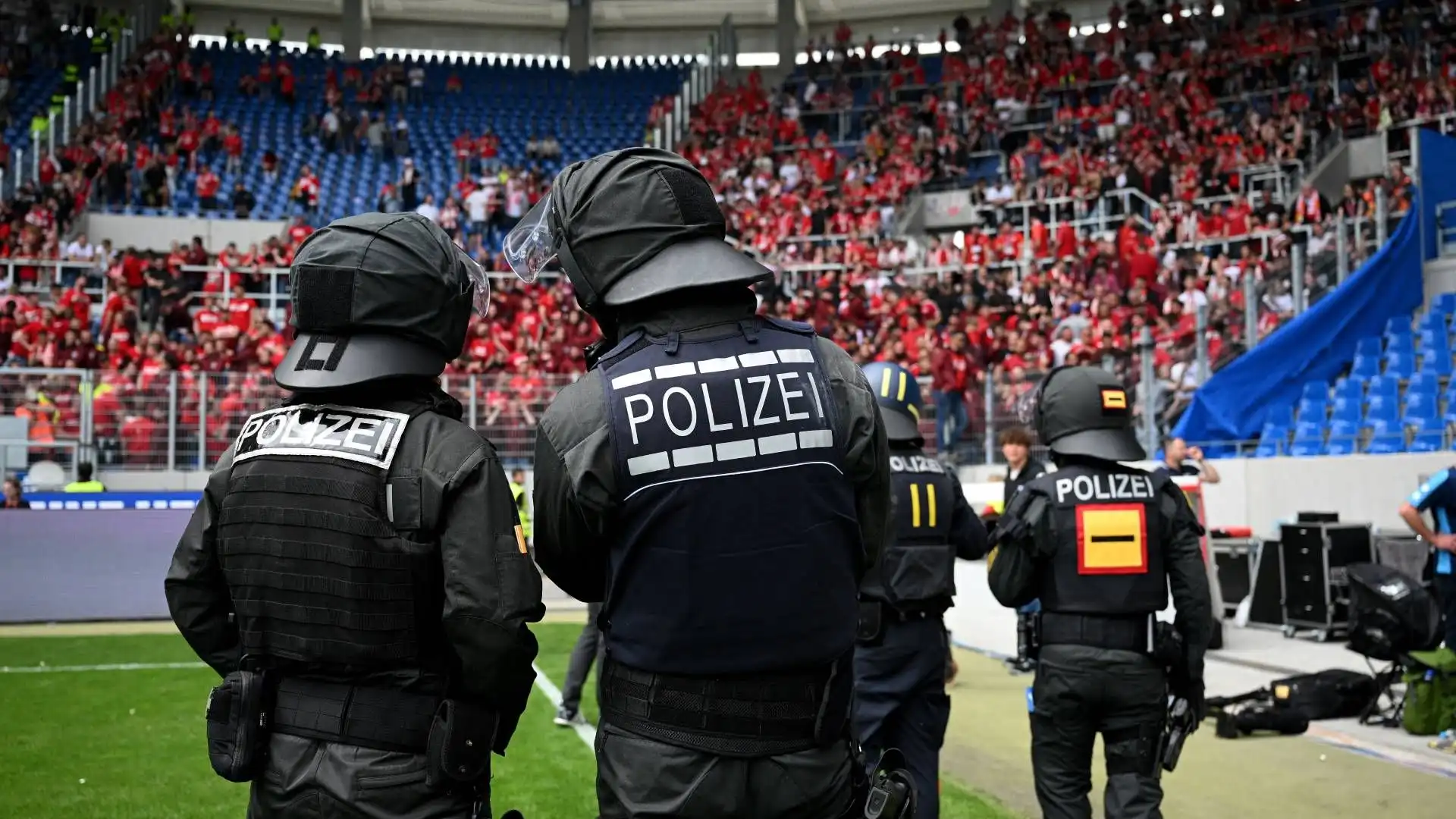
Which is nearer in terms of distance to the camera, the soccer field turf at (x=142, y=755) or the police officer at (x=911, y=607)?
the police officer at (x=911, y=607)

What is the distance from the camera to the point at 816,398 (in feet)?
9.37

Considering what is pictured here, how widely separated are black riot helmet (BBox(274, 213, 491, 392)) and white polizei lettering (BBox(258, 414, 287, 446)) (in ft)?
0.34

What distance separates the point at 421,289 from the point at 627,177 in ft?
2.15

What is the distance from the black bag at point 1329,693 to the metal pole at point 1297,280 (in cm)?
877

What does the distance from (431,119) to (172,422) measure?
63.3ft

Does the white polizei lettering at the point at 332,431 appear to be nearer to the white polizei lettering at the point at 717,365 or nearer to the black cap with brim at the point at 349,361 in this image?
the black cap with brim at the point at 349,361

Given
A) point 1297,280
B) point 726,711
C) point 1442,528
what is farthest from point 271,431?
point 1297,280

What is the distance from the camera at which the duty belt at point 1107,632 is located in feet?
16.1

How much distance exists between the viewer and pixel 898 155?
29938mm

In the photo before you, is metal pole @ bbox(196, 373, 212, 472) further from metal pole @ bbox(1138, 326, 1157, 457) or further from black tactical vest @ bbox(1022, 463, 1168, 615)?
black tactical vest @ bbox(1022, 463, 1168, 615)

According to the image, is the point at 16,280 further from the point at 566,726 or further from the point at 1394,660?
the point at 1394,660

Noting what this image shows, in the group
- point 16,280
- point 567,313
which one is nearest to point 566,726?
point 567,313

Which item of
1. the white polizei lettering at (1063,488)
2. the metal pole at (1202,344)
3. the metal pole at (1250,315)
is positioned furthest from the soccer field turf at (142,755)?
the metal pole at (1250,315)

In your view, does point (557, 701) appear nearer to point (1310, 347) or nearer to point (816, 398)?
point (816, 398)
